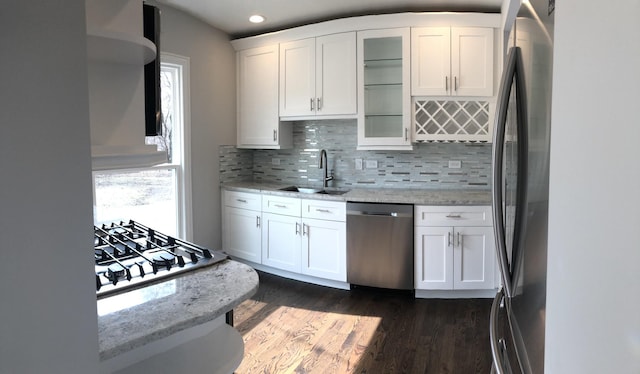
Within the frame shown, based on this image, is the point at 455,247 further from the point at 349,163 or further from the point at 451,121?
the point at 349,163

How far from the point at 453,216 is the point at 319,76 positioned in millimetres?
1806

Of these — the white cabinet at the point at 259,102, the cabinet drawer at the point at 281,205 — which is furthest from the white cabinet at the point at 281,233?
the white cabinet at the point at 259,102

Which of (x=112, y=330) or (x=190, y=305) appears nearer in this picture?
(x=112, y=330)

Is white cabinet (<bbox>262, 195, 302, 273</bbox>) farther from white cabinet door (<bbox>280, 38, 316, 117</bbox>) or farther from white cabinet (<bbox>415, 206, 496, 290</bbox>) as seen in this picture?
white cabinet (<bbox>415, 206, 496, 290</bbox>)

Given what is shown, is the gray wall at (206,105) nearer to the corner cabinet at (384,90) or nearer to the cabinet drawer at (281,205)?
the cabinet drawer at (281,205)

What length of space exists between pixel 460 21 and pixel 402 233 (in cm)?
184

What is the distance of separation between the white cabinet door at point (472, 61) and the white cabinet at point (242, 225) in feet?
7.08

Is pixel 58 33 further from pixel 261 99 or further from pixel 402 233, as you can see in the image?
pixel 261 99

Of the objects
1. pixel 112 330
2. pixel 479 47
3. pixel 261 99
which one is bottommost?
pixel 112 330

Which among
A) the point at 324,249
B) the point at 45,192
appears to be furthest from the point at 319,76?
the point at 45,192

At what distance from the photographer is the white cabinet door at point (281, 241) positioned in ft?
13.2

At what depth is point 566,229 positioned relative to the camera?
23.5 inches

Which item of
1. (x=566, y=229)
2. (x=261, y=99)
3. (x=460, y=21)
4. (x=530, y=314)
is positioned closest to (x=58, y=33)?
(x=566, y=229)

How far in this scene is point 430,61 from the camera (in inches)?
145
